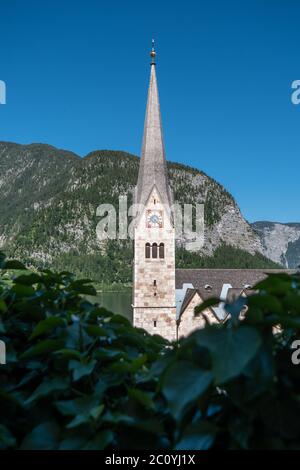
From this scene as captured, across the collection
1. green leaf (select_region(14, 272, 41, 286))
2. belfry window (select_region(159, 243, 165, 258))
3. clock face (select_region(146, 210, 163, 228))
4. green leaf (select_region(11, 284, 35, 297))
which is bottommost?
green leaf (select_region(11, 284, 35, 297))

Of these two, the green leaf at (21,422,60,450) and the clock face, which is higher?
the clock face

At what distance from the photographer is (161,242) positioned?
28.9m

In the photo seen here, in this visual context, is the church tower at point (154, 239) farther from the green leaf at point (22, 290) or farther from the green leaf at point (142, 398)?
the green leaf at point (142, 398)

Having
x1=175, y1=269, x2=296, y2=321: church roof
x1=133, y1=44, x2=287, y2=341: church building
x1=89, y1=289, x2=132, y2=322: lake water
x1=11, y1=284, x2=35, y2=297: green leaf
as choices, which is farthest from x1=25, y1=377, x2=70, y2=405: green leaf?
x1=175, y1=269, x2=296, y2=321: church roof

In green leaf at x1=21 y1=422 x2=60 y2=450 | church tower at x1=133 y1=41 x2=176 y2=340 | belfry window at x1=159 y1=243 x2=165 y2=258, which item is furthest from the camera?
belfry window at x1=159 y1=243 x2=165 y2=258

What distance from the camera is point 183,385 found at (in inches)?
46.7

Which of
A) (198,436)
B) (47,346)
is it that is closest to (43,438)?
(47,346)

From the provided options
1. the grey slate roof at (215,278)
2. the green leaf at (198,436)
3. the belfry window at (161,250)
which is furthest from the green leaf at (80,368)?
the grey slate roof at (215,278)

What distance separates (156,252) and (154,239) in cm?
74

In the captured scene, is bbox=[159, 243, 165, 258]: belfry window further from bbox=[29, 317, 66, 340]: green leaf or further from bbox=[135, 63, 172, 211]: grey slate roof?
bbox=[29, 317, 66, 340]: green leaf

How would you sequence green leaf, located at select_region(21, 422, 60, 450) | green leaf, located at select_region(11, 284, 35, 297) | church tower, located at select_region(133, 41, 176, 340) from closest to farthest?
1. green leaf, located at select_region(21, 422, 60, 450)
2. green leaf, located at select_region(11, 284, 35, 297)
3. church tower, located at select_region(133, 41, 176, 340)

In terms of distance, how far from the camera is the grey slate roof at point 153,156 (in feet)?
96.7

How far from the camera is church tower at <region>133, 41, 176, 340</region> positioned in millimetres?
27984

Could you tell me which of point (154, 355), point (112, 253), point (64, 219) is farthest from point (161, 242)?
point (64, 219)
